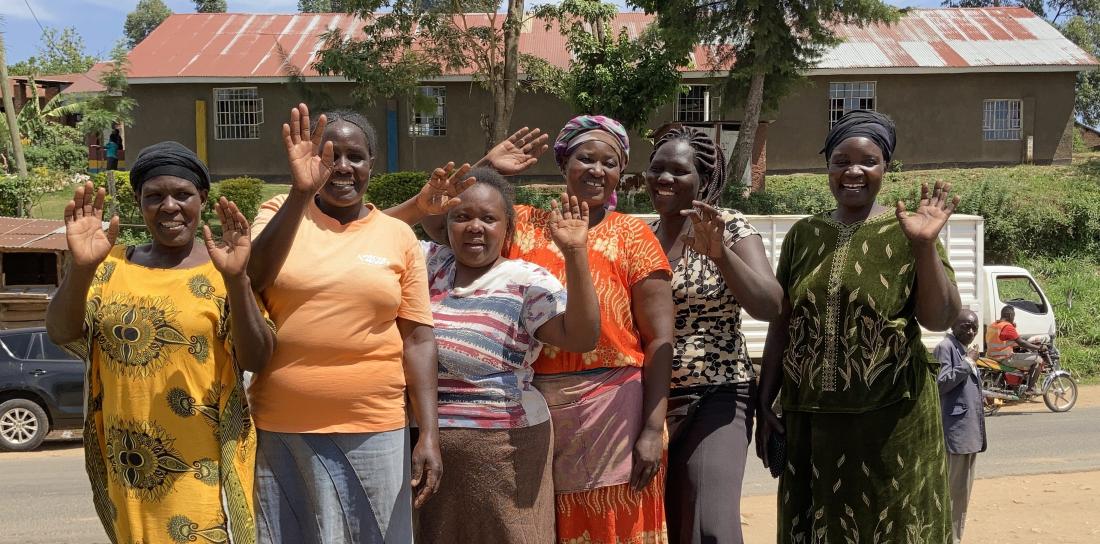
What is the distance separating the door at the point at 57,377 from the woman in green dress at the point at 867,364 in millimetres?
9543

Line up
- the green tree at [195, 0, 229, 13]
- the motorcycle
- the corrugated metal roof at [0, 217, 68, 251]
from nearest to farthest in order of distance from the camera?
the motorcycle < the corrugated metal roof at [0, 217, 68, 251] < the green tree at [195, 0, 229, 13]

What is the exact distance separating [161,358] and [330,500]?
2.18 feet

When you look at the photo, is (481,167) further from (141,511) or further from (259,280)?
(141,511)

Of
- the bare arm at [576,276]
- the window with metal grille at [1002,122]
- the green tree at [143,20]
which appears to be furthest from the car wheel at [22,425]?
the green tree at [143,20]

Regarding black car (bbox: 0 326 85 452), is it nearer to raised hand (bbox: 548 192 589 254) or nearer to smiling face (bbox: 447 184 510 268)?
smiling face (bbox: 447 184 510 268)

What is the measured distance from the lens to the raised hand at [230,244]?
2736mm

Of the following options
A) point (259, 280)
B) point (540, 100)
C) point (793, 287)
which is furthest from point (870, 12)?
point (259, 280)

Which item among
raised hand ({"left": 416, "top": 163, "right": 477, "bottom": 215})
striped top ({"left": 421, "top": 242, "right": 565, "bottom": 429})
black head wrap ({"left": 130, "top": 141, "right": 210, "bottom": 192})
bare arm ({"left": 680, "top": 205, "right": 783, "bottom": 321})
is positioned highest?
black head wrap ({"left": 130, "top": 141, "right": 210, "bottom": 192})

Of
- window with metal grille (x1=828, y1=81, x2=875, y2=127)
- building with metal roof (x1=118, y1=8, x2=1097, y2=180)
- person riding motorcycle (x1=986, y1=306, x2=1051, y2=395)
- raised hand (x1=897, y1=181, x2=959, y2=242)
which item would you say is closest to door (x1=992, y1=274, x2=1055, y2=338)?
person riding motorcycle (x1=986, y1=306, x2=1051, y2=395)

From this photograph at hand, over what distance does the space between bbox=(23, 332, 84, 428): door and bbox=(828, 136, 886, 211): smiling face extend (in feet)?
31.8

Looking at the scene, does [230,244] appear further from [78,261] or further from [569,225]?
[569,225]

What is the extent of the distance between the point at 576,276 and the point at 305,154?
35.8 inches

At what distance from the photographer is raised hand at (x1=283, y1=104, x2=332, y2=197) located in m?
2.83

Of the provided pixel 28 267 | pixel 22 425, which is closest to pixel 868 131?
pixel 22 425
